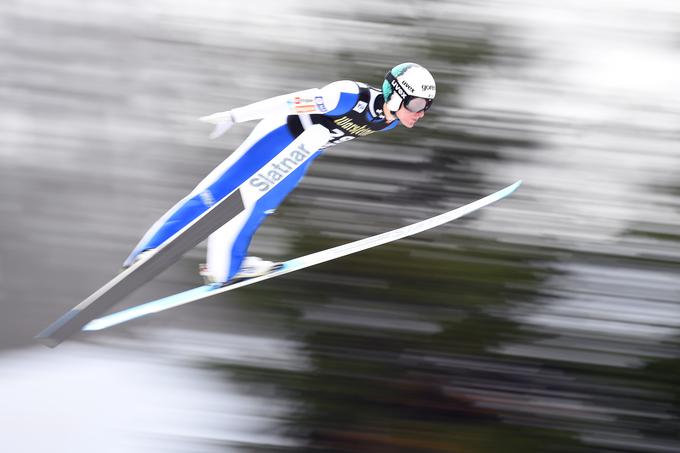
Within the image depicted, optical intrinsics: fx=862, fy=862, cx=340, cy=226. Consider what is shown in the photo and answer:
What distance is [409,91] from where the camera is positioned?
2.90 meters

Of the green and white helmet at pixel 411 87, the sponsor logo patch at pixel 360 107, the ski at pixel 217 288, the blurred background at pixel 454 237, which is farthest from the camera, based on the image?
the blurred background at pixel 454 237

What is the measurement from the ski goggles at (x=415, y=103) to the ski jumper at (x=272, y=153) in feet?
0.47

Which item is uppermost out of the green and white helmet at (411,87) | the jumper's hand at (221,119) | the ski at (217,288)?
the green and white helmet at (411,87)

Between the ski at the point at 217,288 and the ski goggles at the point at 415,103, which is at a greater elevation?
the ski goggles at the point at 415,103

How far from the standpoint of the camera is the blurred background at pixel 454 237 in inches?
204

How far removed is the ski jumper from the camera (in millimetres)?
2988

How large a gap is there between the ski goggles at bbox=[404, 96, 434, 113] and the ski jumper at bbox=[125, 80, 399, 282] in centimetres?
14

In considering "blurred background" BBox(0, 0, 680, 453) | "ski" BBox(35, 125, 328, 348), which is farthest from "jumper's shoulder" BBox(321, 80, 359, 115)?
"blurred background" BBox(0, 0, 680, 453)

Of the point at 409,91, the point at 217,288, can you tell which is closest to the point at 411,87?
the point at 409,91

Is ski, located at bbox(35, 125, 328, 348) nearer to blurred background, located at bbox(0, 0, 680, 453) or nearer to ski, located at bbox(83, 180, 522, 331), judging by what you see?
ski, located at bbox(83, 180, 522, 331)

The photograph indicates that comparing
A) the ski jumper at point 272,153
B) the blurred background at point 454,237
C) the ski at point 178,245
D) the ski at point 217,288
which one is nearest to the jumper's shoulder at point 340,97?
the ski jumper at point 272,153

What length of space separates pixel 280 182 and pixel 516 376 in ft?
9.90

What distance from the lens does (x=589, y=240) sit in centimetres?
544

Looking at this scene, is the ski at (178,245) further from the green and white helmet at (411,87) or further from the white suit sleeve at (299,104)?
the green and white helmet at (411,87)
